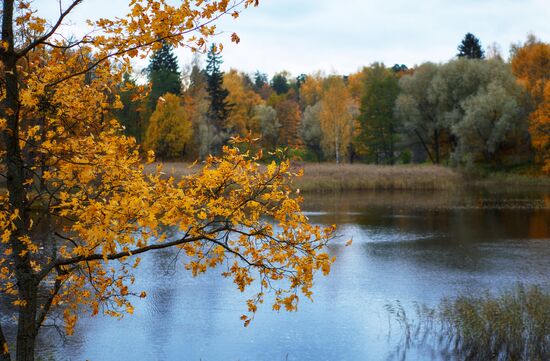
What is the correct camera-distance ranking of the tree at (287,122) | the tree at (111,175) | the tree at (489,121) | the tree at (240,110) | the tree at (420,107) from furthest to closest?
the tree at (287,122), the tree at (240,110), the tree at (420,107), the tree at (489,121), the tree at (111,175)

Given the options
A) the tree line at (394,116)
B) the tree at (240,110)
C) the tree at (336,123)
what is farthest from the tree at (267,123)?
the tree at (336,123)

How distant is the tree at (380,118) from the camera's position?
59375 mm

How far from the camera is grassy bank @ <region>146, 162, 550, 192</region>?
44.0 meters

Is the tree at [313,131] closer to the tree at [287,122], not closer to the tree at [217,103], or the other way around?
the tree at [287,122]

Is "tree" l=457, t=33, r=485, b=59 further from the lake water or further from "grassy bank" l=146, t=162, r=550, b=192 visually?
the lake water

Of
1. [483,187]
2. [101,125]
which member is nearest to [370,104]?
[483,187]

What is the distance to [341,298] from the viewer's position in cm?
1519

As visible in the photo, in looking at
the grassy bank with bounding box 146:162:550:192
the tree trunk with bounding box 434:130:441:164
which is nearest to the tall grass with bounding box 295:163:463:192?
the grassy bank with bounding box 146:162:550:192

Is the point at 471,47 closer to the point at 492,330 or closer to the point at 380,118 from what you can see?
the point at 380,118

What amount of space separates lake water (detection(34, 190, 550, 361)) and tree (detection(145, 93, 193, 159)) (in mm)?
30276

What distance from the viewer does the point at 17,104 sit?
16.6 feet

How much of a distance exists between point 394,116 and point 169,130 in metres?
21.2

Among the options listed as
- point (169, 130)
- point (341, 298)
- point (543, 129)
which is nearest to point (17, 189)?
point (341, 298)

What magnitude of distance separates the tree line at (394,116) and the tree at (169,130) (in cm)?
9
